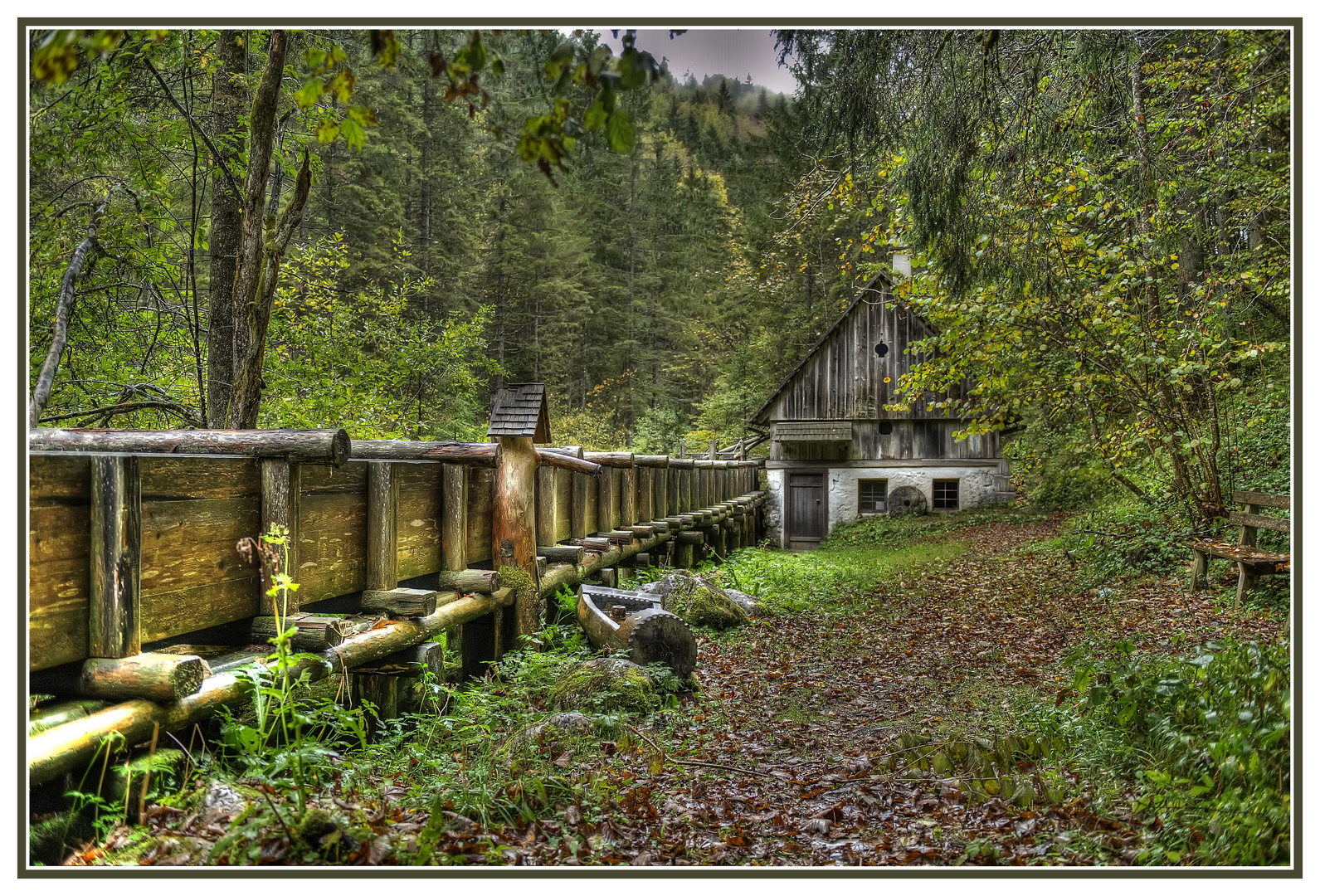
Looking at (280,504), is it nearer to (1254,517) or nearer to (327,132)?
(327,132)

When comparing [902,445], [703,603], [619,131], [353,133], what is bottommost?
[703,603]

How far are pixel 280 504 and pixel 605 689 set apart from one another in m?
2.36

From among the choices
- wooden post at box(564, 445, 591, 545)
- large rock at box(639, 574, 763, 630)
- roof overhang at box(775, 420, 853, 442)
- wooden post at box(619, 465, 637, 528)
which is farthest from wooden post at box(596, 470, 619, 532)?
roof overhang at box(775, 420, 853, 442)

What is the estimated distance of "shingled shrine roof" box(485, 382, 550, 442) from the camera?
18.1 feet

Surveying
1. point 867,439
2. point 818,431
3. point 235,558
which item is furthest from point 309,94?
point 867,439

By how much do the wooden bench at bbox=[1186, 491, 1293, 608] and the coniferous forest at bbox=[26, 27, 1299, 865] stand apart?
0.09 metres

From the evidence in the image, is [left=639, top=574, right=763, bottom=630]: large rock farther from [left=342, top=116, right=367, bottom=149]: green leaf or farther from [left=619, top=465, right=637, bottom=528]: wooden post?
[left=342, top=116, right=367, bottom=149]: green leaf

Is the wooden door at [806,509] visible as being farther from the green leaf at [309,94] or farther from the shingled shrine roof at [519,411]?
the green leaf at [309,94]

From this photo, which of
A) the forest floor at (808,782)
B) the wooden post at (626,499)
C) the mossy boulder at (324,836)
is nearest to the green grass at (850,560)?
the wooden post at (626,499)

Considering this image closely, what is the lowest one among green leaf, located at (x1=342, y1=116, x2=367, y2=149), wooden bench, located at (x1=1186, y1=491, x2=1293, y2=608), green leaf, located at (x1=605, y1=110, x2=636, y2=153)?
wooden bench, located at (x1=1186, y1=491, x2=1293, y2=608)

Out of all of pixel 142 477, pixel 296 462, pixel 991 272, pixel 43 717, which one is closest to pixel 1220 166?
pixel 991 272

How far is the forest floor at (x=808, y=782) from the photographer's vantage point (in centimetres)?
261

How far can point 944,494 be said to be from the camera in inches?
813

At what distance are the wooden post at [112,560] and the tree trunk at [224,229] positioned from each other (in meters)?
3.92
